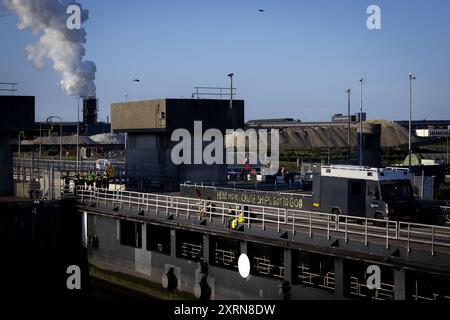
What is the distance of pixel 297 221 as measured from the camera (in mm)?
31375

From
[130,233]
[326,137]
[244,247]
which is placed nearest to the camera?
[244,247]

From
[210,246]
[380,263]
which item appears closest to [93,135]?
[210,246]

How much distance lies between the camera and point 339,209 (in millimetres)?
30906

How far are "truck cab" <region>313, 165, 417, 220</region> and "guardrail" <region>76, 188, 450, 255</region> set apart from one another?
0.48 m

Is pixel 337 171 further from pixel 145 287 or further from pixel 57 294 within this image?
pixel 57 294

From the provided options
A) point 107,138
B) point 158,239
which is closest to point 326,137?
point 107,138

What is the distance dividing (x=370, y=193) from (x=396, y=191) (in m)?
1.05

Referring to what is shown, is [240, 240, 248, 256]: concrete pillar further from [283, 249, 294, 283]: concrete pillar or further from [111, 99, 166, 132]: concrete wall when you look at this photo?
[111, 99, 166, 132]: concrete wall

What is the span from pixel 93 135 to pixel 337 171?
130249mm

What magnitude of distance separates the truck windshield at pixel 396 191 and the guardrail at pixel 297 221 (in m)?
1.10

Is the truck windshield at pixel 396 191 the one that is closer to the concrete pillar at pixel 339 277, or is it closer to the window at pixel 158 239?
the concrete pillar at pixel 339 277

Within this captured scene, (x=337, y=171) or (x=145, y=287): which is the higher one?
(x=337, y=171)

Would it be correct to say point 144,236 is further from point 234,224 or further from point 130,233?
point 234,224

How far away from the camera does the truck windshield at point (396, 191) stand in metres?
29.9
